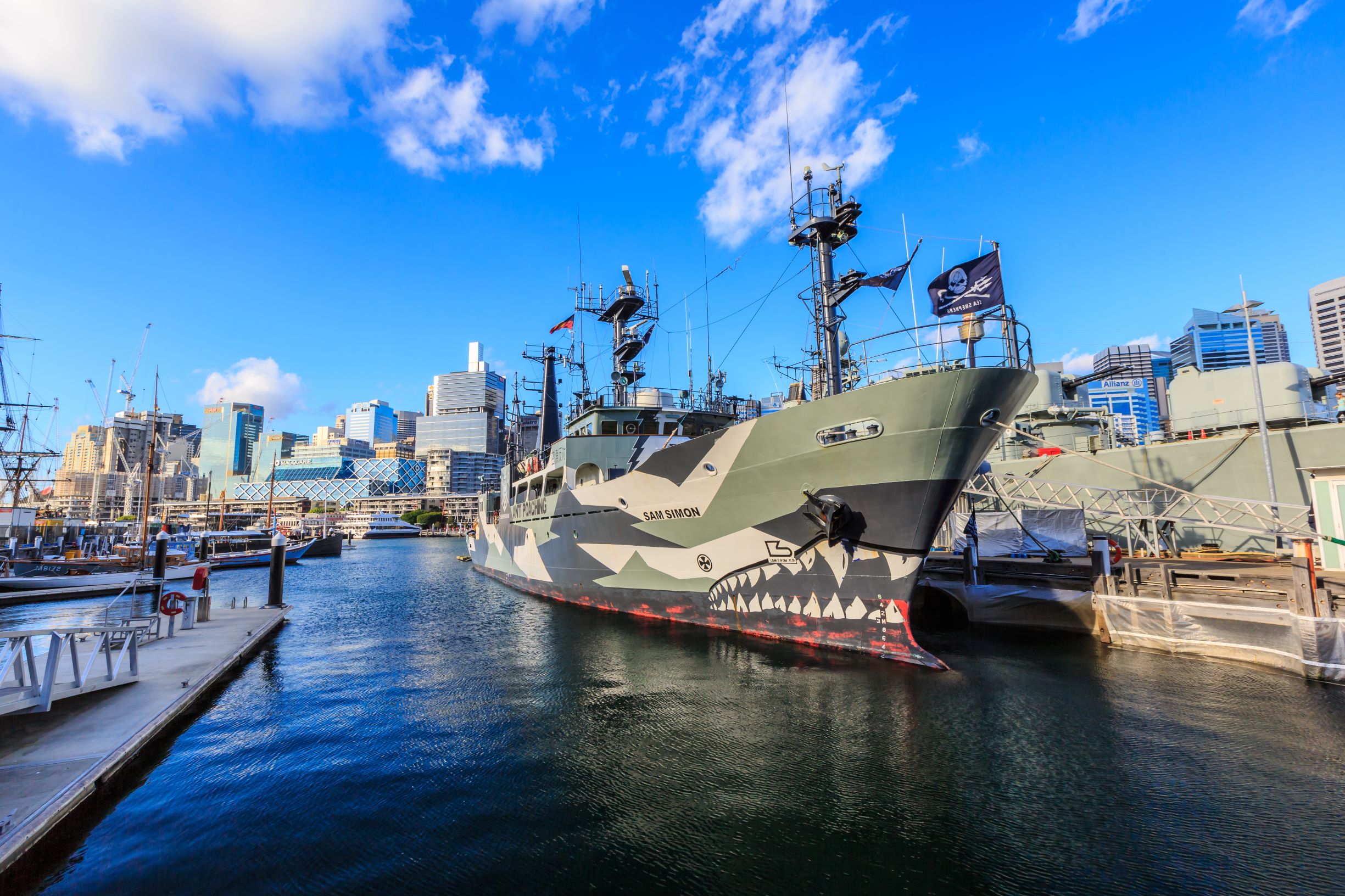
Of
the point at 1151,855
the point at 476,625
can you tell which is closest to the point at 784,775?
the point at 1151,855

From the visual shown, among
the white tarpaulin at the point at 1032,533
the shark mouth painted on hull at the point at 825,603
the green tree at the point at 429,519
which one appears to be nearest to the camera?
the shark mouth painted on hull at the point at 825,603

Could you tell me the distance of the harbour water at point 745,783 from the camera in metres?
4.46

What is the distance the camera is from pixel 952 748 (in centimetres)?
671

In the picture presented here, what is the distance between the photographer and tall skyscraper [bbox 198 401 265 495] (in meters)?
171

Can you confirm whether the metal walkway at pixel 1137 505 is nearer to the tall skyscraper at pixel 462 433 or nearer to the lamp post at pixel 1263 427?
the lamp post at pixel 1263 427

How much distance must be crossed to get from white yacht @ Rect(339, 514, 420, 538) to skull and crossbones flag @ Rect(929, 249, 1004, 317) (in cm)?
10663

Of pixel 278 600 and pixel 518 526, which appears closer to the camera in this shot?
pixel 278 600

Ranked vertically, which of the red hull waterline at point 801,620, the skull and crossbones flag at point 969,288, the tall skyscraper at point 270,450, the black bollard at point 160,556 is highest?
the tall skyscraper at point 270,450

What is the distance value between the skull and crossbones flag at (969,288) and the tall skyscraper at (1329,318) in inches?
5473

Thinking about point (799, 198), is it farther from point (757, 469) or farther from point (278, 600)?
point (278, 600)

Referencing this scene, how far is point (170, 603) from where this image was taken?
40.7 ft

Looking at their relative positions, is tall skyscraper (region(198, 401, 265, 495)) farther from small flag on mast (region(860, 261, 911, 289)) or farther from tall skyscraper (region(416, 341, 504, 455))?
small flag on mast (region(860, 261, 911, 289))

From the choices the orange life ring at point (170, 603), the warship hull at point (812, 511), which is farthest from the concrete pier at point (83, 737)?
the warship hull at point (812, 511)

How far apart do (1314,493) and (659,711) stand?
14.6 metres
